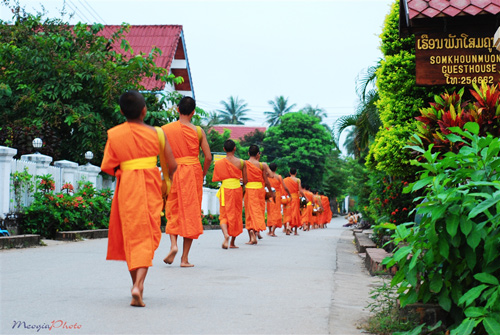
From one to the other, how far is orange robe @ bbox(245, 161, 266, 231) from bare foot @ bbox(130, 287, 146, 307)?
8.55m

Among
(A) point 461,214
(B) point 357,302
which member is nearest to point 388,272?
(B) point 357,302

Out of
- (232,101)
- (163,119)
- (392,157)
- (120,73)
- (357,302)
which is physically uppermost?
(232,101)

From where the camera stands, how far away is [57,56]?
2025 cm

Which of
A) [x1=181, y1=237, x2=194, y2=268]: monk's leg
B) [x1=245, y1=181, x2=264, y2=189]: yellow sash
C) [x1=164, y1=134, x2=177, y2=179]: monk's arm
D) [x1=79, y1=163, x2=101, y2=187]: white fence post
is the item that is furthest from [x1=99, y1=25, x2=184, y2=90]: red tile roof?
[x1=164, y1=134, x2=177, y2=179]: monk's arm

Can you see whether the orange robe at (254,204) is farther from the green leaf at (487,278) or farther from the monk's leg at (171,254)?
the green leaf at (487,278)

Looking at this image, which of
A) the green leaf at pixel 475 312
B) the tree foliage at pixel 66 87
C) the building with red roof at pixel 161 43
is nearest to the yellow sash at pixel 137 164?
the green leaf at pixel 475 312

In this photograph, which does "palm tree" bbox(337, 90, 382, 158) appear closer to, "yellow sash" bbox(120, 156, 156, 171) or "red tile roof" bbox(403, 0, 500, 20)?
"red tile roof" bbox(403, 0, 500, 20)

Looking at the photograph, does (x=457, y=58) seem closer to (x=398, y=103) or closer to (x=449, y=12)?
(x=449, y=12)

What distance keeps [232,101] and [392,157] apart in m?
74.4

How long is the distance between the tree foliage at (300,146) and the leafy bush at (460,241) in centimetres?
5446

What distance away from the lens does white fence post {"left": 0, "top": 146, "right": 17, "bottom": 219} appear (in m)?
12.9

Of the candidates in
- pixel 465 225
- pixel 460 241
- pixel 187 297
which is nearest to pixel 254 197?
pixel 187 297

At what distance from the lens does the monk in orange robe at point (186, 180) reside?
28.6 feet

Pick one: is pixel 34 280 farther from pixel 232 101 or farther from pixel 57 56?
pixel 232 101
